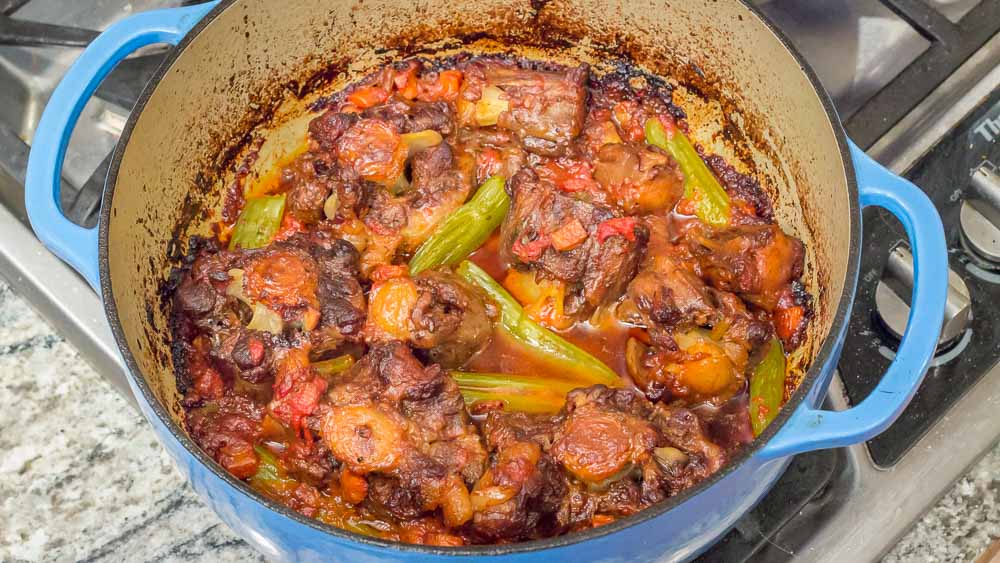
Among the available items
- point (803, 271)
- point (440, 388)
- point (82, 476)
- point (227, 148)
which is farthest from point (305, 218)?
point (803, 271)

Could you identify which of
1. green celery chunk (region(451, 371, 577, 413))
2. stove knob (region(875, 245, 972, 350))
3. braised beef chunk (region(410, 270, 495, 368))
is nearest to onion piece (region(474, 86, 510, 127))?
braised beef chunk (region(410, 270, 495, 368))

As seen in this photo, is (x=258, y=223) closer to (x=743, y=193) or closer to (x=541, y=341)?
(x=541, y=341)

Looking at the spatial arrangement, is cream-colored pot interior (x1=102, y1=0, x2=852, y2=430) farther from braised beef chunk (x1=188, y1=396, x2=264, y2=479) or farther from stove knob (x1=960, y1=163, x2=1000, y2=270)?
stove knob (x1=960, y1=163, x2=1000, y2=270)

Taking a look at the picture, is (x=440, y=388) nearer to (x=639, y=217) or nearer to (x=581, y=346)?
(x=581, y=346)

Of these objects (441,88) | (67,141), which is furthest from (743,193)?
(67,141)

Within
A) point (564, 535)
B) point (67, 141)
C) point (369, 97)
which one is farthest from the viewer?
point (369, 97)

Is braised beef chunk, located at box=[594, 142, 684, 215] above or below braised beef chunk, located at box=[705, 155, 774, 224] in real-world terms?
above
